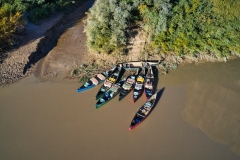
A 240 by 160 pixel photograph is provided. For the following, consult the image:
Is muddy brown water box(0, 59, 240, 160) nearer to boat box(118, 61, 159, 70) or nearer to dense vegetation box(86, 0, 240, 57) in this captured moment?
boat box(118, 61, 159, 70)

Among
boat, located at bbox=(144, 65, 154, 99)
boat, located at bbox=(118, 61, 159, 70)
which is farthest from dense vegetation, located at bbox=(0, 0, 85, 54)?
boat, located at bbox=(144, 65, 154, 99)

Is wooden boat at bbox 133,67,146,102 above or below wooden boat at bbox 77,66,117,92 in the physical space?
above

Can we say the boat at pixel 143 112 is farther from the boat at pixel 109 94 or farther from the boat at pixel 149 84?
the boat at pixel 109 94

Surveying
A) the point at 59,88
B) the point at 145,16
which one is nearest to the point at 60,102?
the point at 59,88

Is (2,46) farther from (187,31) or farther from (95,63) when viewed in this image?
(187,31)

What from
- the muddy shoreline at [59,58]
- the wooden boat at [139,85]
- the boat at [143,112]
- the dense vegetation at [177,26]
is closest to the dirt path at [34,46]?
the muddy shoreline at [59,58]

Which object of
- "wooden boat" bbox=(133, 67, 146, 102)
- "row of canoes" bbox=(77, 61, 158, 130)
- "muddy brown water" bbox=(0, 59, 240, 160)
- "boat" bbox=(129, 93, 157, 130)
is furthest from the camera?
"wooden boat" bbox=(133, 67, 146, 102)

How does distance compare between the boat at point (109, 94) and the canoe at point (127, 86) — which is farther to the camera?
the canoe at point (127, 86)
